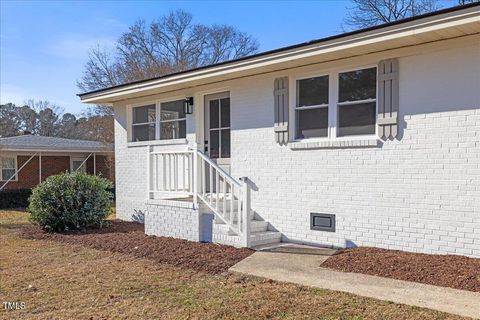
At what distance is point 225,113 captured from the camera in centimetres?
904

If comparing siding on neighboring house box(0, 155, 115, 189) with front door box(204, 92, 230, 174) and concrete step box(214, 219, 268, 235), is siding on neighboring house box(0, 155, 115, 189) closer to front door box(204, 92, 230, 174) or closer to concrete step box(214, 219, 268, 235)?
front door box(204, 92, 230, 174)

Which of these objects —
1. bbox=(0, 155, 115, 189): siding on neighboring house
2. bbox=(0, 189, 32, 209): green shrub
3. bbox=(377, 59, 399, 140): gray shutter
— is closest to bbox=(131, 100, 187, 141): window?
bbox=(377, 59, 399, 140): gray shutter

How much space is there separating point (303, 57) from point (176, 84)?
10.7 feet

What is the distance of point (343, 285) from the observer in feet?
16.1

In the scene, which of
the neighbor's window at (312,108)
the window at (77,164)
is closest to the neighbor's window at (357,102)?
the neighbor's window at (312,108)

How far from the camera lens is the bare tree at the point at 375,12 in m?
21.5

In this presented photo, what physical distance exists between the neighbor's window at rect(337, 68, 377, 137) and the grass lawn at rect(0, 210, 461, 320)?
3024 mm

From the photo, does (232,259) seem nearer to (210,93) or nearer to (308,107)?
(308,107)

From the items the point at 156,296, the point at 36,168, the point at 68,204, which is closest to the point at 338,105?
the point at 156,296

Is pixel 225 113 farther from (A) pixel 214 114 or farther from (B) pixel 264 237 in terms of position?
(B) pixel 264 237

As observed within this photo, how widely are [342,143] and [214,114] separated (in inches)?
130

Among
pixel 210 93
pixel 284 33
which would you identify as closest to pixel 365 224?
pixel 210 93

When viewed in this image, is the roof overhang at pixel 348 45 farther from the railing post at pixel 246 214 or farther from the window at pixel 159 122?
the railing post at pixel 246 214

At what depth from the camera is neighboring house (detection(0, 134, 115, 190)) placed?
2014cm
